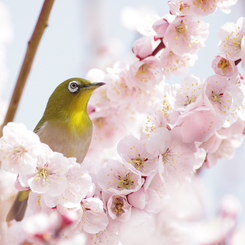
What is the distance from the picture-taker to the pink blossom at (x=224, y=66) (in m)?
1.98

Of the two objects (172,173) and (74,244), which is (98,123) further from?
(74,244)

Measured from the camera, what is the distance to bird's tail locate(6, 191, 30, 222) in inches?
98.1

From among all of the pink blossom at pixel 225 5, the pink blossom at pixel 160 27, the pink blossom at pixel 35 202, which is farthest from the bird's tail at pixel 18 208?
the pink blossom at pixel 225 5

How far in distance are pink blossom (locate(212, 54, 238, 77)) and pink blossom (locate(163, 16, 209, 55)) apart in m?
0.37

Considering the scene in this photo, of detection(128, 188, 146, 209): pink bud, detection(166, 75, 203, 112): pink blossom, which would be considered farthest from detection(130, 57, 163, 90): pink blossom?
detection(128, 188, 146, 209): pink bud

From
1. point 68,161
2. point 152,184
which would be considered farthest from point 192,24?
point 68,161

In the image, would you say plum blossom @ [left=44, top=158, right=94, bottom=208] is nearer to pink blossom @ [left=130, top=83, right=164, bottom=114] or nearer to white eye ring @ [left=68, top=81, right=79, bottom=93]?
white eye ring @ [left=68, top=81, right=79, bottom=93]

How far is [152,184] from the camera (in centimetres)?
191

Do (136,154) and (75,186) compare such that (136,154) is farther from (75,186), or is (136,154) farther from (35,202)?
(35,202)

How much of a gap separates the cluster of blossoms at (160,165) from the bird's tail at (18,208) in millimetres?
230

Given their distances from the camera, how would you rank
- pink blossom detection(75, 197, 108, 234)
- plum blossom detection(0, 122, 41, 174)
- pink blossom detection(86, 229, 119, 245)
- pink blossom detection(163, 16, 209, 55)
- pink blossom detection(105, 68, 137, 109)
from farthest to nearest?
pink blossom detection(105, 68, 137, 109) < pink blossom detection(163, 16, 209, 55) < pink blossom detection(86, 229, 119, 245) < pink blossom detection(75, 197, 108, 234) < plum blossom detection(0, 122, 41, 174)

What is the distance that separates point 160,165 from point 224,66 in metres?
0.69

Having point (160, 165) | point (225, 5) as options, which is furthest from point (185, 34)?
point (160, 165)

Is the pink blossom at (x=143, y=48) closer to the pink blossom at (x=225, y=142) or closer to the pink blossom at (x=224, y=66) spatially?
the pink blossom at (x=224, y=66)
